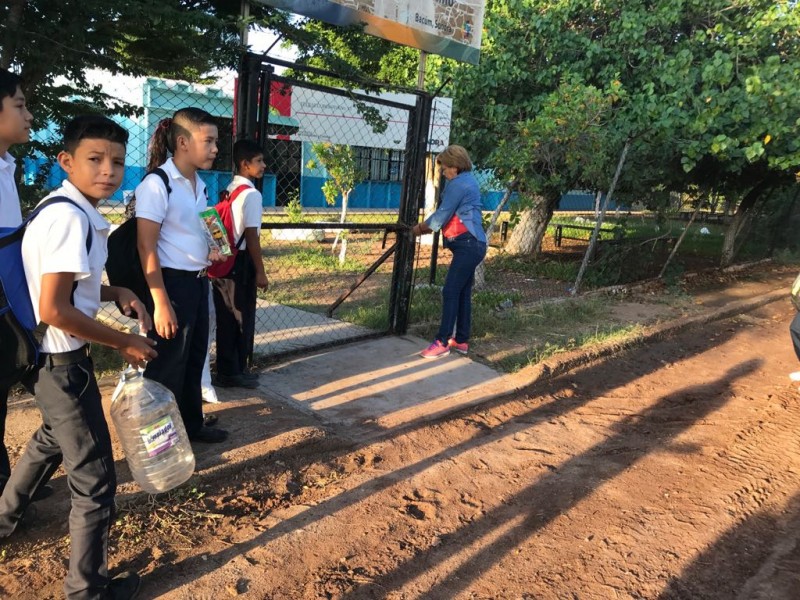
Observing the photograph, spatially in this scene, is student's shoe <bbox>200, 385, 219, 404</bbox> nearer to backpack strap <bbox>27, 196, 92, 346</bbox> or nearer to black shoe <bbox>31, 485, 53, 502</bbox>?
black shoe <bbox>31, 485, 53, 502</bbox>

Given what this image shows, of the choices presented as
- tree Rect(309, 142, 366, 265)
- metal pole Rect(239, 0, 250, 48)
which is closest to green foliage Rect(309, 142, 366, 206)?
tree Rect(309, 142, 366, 265)

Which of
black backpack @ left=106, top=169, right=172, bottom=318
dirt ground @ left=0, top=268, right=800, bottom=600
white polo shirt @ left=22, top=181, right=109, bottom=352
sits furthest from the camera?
black backpack @ left=106, top=169, right=172, bottom=318

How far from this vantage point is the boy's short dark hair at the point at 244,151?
12.9 ft

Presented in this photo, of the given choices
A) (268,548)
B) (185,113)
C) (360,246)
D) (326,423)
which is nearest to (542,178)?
(360,246)

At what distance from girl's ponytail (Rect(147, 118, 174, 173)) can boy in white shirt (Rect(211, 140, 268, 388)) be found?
71cm

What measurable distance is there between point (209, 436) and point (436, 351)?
2.49 meters

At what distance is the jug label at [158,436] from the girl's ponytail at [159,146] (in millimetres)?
1420

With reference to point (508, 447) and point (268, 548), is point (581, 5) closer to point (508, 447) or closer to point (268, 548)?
point (508, 447)

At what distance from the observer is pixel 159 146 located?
322 centimetres

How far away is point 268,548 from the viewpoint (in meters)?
2.85

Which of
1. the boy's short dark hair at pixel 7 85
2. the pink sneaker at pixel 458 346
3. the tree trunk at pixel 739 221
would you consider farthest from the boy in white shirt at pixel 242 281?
the tree trunk at pixel 739 221

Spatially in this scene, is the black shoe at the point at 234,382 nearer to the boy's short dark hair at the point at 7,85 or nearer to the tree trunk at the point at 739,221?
the boy's short dark hair at the point at 7,85

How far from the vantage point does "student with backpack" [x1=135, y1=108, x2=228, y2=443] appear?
2.88 meters

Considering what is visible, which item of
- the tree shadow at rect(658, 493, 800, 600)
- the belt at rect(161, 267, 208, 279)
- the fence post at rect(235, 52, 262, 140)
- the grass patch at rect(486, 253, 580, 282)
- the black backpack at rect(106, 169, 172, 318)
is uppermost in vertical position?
the fence post at rect(235, 52, 262, 140)
